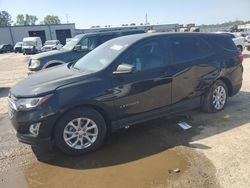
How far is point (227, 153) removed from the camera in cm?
412

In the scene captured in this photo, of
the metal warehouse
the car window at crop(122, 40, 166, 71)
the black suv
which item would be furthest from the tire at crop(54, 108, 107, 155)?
the metal warehouse

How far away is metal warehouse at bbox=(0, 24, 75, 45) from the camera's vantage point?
58.3m

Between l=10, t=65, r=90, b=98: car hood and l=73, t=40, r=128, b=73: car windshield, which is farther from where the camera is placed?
l=73, t=40, r=128, b=73: car windshield

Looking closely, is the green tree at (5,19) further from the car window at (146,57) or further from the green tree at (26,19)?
the car window at (146,57)

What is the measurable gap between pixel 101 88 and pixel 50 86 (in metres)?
0.78

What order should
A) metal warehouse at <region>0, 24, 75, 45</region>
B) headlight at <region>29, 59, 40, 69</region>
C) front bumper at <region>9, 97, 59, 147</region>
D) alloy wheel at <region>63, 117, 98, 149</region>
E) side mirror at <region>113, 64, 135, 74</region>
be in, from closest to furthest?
front bumper at <region>9, 97, 59, 147</region>, alloy wheel at <region>63, 117, 98, 149</region>, side mirror at <region>113, 64, 135, 74</region>, headlight at <region>29, 59, 40, 69</region>, metal warehouse at <region>0, 24, 75, 45</region>

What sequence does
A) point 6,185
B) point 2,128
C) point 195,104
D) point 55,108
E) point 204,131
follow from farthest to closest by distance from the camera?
point 2,128 < point 195,104 < point 204,131 < point 55,108 < point 6,185

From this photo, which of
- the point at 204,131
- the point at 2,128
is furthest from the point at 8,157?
the point at 204,131

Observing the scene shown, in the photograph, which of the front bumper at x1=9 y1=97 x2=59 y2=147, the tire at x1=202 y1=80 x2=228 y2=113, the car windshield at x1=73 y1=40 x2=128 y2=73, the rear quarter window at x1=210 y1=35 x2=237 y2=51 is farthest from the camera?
the rear quarter window at x1=210 y1=35 x2=237 y2=51

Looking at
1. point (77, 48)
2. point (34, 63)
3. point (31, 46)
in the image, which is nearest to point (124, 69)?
point (77, 48)

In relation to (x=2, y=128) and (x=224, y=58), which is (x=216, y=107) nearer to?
(x=224, y=58)

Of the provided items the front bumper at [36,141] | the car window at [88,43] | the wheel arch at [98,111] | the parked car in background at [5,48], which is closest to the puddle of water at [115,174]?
the front bumper at [36,141]

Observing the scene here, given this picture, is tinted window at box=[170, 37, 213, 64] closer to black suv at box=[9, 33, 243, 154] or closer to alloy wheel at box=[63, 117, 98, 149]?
black suv at box=[9, 33, 243, 154]

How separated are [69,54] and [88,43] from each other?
3.30 feet
